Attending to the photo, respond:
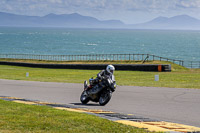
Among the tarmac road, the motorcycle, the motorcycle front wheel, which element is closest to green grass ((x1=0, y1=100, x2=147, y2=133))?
the tarmac road

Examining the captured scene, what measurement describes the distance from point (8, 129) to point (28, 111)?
2909 mm

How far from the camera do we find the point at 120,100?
15234mm

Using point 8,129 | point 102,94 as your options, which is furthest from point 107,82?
point 8,129

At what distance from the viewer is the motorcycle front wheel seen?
1373 centimetres

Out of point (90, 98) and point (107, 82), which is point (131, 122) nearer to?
point (107, 82)

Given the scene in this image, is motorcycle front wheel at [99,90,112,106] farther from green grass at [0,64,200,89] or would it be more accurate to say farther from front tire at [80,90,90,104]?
green grass at [0,64,200,89]

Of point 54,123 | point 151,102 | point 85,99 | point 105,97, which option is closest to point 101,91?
point 105,97

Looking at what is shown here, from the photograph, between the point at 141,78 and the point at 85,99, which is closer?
the point at 85,99

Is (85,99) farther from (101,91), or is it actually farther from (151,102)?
(151,102)

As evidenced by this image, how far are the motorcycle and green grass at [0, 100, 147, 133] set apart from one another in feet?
9.24

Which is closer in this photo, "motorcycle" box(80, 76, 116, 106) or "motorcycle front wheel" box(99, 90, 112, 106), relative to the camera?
"motorcycle" box(80, 76, 116, 106)

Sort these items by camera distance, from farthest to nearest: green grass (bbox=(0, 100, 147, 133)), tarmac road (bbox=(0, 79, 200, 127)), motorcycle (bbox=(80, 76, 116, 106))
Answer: motorcycle (bbox=(80, 76, 116, 106)), tarmac road (bbox=(0, 79, 200, 127)), green grass (bbox=(0, 100, 147, 133))

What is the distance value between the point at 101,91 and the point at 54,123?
507 centimetres

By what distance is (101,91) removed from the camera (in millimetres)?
13977
